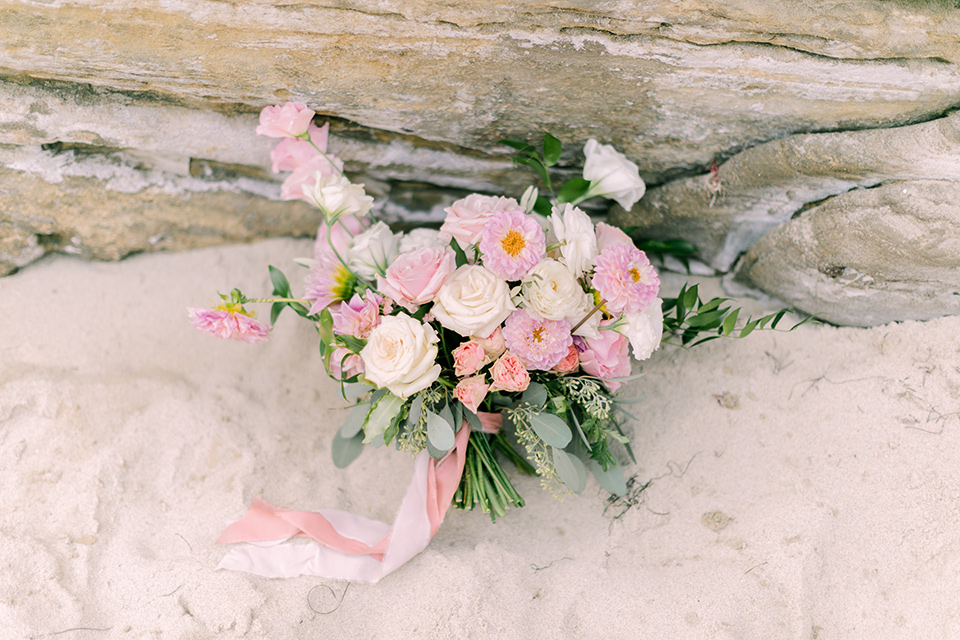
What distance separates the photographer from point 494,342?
1.46 metres

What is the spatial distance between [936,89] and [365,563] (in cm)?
178

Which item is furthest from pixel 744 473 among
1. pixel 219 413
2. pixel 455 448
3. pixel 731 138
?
pixel 219 413

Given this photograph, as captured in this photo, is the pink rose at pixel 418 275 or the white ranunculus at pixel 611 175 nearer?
the pink rose at pixel 418 275

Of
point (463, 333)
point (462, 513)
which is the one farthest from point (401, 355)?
point (462, 513)

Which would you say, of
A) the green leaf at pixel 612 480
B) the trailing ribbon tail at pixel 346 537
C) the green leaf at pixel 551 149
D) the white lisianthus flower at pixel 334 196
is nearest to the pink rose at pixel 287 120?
the white lisianthus flower at pixel 334 196

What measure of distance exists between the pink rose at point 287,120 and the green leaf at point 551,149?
23.4 inches

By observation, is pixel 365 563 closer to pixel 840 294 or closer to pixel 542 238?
pixel 542 238

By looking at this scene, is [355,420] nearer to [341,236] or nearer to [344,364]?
[344,364]

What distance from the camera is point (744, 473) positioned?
1.71m

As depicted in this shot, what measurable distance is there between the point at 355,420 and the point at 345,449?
161 mm

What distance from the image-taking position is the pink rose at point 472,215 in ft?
4.98

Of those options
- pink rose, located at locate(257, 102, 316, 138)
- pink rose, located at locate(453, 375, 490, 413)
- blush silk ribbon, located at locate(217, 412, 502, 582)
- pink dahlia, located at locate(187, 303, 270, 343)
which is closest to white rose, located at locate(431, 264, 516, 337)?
pink rose, located at locate(453, 375, 490, 413)

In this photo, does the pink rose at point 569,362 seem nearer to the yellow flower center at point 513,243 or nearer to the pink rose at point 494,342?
the pink rose at point 494,342

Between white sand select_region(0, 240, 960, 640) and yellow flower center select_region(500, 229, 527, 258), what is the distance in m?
0.72
